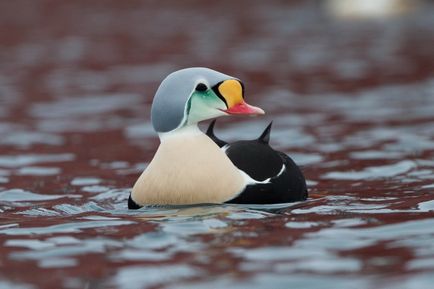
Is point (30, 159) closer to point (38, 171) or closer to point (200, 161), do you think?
point (38, 171)

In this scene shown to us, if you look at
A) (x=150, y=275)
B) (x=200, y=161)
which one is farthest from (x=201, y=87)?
(x=150, y=275)

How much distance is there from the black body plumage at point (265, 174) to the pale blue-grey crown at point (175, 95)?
1.45ft

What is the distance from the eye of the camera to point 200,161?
676cm

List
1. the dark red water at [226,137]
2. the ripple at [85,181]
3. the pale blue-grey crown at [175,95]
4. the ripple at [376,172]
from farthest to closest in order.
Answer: the ripple at [85,181]
the ripple at [376,172]
the pale blue-grey crown at [175,95]
the dark red water at [226,137]

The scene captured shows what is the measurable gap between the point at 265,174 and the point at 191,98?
2.08ft

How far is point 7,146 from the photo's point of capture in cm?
1134

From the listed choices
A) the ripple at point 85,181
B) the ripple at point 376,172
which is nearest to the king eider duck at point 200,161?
the ripple at point 376,172

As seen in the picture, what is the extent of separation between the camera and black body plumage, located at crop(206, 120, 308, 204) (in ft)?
22.2

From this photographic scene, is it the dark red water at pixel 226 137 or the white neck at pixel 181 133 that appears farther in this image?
the white neck at pixel 181 133

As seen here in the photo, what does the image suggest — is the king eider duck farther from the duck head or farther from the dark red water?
the dark red water

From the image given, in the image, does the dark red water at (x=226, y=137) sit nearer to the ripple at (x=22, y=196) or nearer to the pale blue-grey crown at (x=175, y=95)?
the ripple at (x=22, y=196)

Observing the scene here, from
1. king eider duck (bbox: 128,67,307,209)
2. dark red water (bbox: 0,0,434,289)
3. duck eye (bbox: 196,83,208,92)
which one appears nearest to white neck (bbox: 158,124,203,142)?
king eider duck (bbox: 128,67,307,209)

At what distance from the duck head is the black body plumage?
28cm

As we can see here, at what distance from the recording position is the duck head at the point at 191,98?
22.4ft
